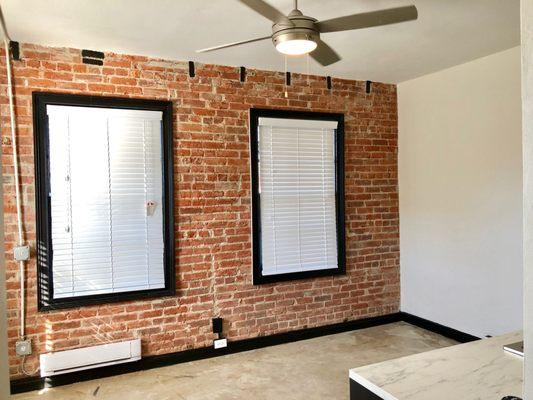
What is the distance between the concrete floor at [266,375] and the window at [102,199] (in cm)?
68

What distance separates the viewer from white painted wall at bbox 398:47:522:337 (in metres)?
3.62

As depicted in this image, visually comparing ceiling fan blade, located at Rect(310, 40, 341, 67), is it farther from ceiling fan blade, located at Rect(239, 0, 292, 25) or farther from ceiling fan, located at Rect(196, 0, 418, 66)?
ceiling fan blade, located at Rect(239, 0, 292, 25)

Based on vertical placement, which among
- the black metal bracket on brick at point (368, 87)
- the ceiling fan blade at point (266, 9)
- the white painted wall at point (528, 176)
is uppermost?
the black metal bracket on brick at point (368, 87)

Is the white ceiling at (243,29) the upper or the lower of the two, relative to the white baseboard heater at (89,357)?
upper

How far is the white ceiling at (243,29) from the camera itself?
8.75 ft

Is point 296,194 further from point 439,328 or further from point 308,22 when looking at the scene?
point 308,22

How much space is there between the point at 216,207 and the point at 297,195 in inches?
35.2

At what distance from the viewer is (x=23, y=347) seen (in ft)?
10.5

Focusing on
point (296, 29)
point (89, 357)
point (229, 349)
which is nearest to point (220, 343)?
point (229, 349)

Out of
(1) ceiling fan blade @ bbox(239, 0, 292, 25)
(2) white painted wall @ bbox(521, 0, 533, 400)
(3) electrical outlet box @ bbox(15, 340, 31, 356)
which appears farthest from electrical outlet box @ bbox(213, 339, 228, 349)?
(2) white painted wall @ bbox(521, 0, 533, 400)

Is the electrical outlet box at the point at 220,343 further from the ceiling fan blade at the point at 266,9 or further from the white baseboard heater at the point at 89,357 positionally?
the ceiling fan blade at the point at 266,9

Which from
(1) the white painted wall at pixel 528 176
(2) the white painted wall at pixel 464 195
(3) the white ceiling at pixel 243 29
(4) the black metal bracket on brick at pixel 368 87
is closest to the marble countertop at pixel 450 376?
(1) the white painted wall at pixel 528 176

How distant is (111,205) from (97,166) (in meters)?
0.35

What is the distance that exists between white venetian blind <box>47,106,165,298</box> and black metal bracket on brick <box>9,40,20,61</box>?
0.44m
